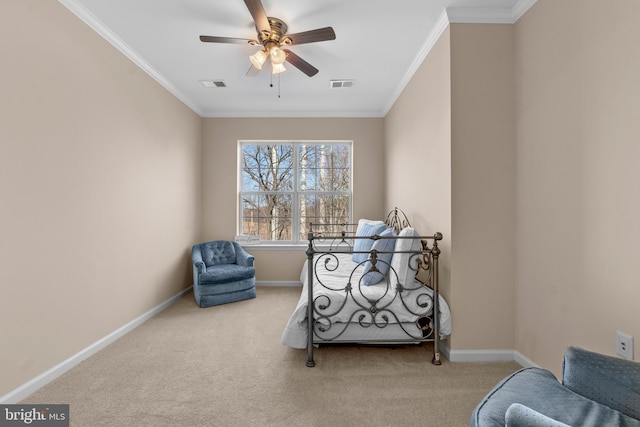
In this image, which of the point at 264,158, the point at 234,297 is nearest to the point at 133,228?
the point at 234,297

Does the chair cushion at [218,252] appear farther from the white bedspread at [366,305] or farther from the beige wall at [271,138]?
the white bedspread at [366,305]

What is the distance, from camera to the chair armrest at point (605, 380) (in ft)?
3.82

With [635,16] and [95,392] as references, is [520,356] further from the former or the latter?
[95,392]

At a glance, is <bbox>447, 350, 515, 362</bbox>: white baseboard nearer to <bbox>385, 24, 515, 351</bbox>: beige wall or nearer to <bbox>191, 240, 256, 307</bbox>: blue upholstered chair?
<bbox>385, 24, 515, 351</bbox>: beige wall

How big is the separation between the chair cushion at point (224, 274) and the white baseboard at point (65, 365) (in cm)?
66

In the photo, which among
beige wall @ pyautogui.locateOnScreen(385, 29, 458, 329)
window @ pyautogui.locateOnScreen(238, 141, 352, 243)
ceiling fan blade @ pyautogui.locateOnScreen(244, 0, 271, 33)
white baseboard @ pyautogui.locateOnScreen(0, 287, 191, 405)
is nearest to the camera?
white baseboard @ pyautogui.locateOnScreen(0, 287, 191, 405)

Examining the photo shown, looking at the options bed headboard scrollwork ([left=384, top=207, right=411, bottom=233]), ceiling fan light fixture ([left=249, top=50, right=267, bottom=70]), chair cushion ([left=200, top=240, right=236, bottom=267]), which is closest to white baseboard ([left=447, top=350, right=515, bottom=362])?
bed headboard scrollwork ([left=384, top=207, right=411, bottom=233])

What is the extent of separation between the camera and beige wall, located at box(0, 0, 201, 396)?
1.85m

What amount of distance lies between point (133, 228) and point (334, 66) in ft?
8.63

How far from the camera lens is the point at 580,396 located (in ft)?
4.05

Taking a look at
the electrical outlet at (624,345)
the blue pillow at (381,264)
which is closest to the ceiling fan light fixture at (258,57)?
the blue pillow at (381,264)

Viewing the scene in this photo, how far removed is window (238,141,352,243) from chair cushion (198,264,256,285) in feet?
3.02

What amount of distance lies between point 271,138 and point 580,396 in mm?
4361

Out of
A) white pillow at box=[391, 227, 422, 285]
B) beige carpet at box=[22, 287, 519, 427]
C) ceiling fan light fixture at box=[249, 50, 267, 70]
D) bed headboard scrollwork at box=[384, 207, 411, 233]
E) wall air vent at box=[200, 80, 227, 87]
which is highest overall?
wall air vent at box=[200, 80, 227, 87]
